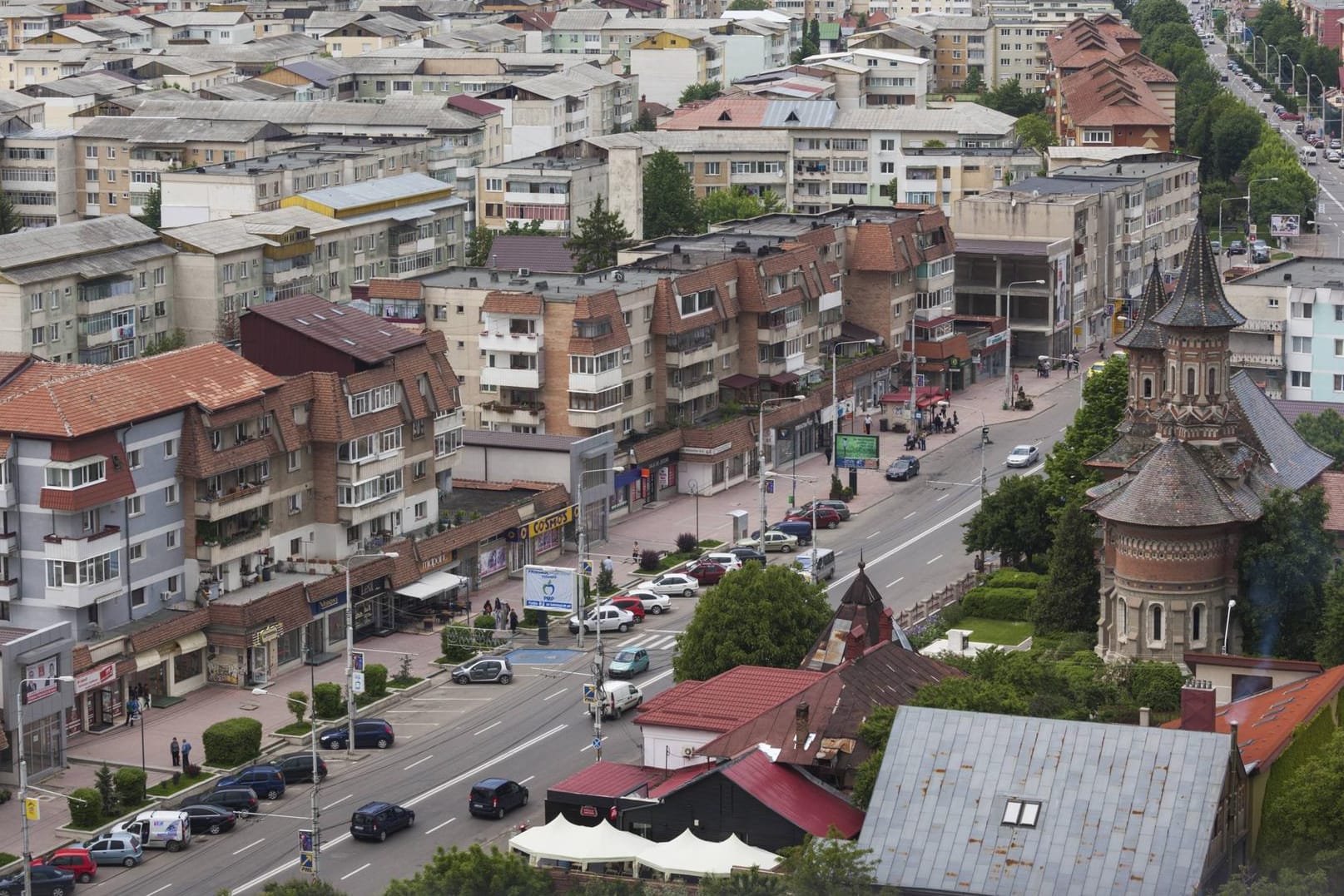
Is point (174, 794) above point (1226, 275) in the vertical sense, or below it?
below

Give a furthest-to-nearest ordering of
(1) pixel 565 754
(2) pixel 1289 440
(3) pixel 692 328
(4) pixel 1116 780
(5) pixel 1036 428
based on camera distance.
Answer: (5) pixel 1036 428 < (3) pixel 692 328 < (2) pixel 1289 440 < (1) pixel 565 754 < (4) pixel 1116 780

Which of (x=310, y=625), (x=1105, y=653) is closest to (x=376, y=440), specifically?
(x=310, y=625)

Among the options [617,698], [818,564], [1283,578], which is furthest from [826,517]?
[1283,578]

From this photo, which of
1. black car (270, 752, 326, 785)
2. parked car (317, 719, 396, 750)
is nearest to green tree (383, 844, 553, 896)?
black car (270, 752, 326, 785)

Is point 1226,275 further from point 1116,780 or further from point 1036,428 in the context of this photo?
point 1116,780

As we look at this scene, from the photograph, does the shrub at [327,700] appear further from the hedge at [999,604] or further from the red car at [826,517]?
the red car at [826,517]

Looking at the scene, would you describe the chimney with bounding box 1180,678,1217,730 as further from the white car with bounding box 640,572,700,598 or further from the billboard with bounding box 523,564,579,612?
the white car with bounding box 640,572,700,598
